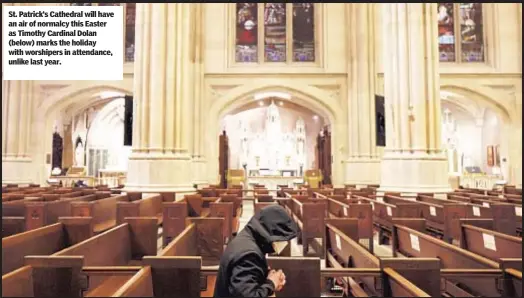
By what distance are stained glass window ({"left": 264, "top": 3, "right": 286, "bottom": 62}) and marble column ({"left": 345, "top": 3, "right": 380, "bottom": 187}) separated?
10.2ft

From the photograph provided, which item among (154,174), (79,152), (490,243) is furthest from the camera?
(79,152)

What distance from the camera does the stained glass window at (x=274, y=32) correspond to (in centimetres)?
1759

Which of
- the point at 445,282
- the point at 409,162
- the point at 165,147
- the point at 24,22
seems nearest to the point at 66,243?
Result: the point at 24,22

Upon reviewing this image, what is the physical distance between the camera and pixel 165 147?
904 cm

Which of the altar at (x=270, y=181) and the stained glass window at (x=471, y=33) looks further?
the altar at (x=270, y=181)

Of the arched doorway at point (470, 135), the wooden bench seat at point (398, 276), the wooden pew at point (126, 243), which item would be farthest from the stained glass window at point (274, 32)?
the wooden bench seat at point (398, 276)

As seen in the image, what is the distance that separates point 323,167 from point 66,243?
17949 mm

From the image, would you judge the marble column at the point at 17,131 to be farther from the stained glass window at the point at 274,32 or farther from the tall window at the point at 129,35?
the stained glass window at the point at 274,32

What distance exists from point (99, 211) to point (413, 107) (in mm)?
6380

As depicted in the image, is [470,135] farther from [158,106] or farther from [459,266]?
[459,266]

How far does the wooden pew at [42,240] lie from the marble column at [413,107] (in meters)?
6.41

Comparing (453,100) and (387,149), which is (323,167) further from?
(387,149)

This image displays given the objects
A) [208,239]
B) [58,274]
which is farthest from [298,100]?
[58,274]

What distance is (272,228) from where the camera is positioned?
6.75ft
